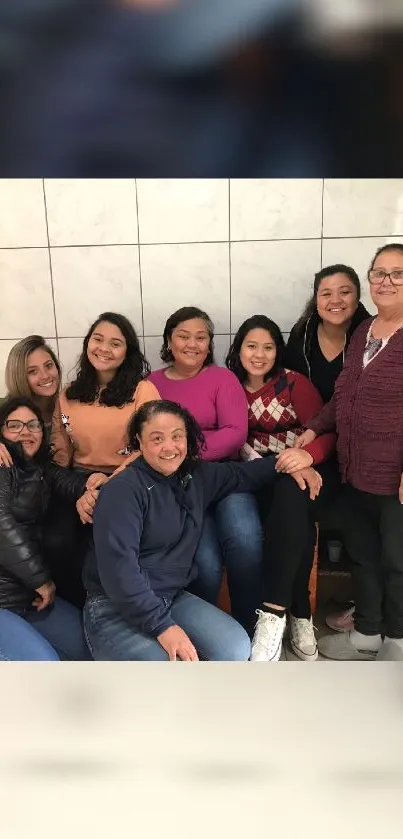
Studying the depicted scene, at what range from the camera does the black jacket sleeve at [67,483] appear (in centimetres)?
151

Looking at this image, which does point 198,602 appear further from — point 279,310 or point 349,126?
point 349,126

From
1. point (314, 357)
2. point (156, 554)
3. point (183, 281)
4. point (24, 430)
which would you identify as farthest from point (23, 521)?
point (183, 281)

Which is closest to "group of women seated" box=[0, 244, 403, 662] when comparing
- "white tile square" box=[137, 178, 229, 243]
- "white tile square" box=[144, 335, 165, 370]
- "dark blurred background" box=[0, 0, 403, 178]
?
"white tile square" box=[144, 335, 165, 370]

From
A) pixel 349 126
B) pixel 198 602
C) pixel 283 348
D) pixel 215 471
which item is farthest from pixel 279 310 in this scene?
pixel 349 126

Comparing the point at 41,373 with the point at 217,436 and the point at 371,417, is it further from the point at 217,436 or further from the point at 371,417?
the point at 371,417

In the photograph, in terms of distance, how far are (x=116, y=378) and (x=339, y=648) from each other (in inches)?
34.4

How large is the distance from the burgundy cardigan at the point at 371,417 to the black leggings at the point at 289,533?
0.09m

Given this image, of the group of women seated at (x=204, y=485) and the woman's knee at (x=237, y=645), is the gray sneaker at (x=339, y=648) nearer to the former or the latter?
the group of women seated at (x=204, y=485)

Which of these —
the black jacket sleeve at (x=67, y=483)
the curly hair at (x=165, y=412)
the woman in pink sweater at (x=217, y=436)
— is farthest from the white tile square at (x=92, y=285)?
the curly hair at (x=165, y=412)

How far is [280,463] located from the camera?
4.75 feet

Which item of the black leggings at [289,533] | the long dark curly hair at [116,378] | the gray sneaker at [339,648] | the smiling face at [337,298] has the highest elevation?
the smiling face at [337,298]

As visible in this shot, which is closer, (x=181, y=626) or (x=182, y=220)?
(x=181, y=626)

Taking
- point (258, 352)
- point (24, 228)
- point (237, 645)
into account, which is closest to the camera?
point (237, 645)

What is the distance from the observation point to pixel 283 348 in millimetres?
1739
